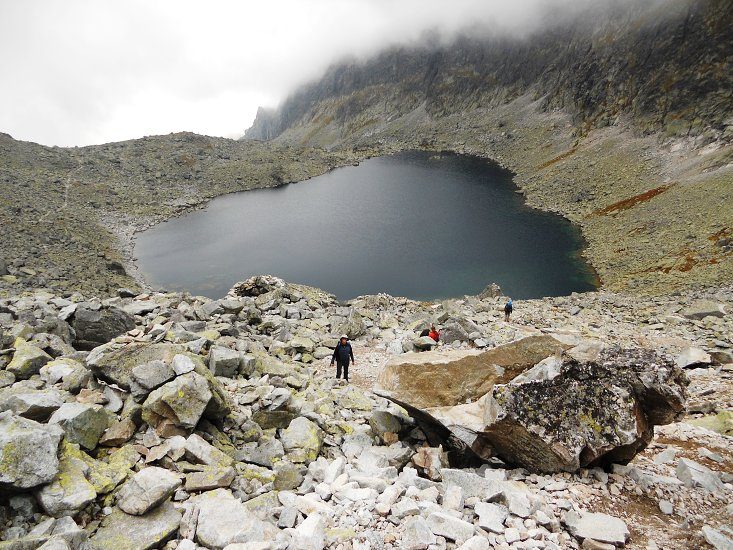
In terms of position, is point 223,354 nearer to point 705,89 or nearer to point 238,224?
point 238,224

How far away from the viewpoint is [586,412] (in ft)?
28.0

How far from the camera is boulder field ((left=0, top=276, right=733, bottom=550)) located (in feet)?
21.3

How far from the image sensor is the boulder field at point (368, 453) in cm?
650

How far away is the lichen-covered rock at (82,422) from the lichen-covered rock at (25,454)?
95 cm

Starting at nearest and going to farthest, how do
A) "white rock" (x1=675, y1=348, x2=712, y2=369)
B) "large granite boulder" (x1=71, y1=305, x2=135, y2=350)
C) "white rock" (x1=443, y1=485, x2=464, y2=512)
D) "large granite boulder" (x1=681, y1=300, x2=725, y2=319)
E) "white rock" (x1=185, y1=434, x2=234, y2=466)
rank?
"white rock" (x1=443, y1=485, x2=464, y2=512) < "white rock" (x1=185, y1=434, x2=234, y2=466) < "large granite boulder" (x1=71, y1=305, x2=135, y2=350) < "white rock" (x1=675, y1=348, x2=712, y2=369) < "large granite boulder" (x1=681, y1=300, x2=725, y2=319)

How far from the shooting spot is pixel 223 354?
14.9m

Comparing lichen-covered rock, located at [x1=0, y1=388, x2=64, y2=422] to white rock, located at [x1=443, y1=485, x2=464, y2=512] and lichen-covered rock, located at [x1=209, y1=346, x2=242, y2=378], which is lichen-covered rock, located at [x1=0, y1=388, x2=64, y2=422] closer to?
lichen-covered rock, located at [x1=209, y1=346, x2=242, y2=378]

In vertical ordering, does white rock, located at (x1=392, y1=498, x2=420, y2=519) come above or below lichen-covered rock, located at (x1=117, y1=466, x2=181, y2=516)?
below

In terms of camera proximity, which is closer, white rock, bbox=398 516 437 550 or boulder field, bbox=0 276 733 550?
white rock, bbox=398 516 437 550

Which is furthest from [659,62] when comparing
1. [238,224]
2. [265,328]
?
[265,328]

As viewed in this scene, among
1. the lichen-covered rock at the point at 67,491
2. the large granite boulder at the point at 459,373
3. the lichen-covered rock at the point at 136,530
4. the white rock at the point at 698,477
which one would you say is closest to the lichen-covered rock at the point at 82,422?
the lichen-covered rock at the point at 67,491

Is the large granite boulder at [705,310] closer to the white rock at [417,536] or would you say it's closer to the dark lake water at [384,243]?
the dark lake water at [384,243]

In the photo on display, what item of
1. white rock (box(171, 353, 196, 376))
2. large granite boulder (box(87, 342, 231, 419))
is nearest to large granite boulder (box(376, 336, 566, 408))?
large granite boulder (box(87, 342, 231, 419))

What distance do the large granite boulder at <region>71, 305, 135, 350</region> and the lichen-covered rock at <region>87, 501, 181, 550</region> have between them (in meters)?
11.8
